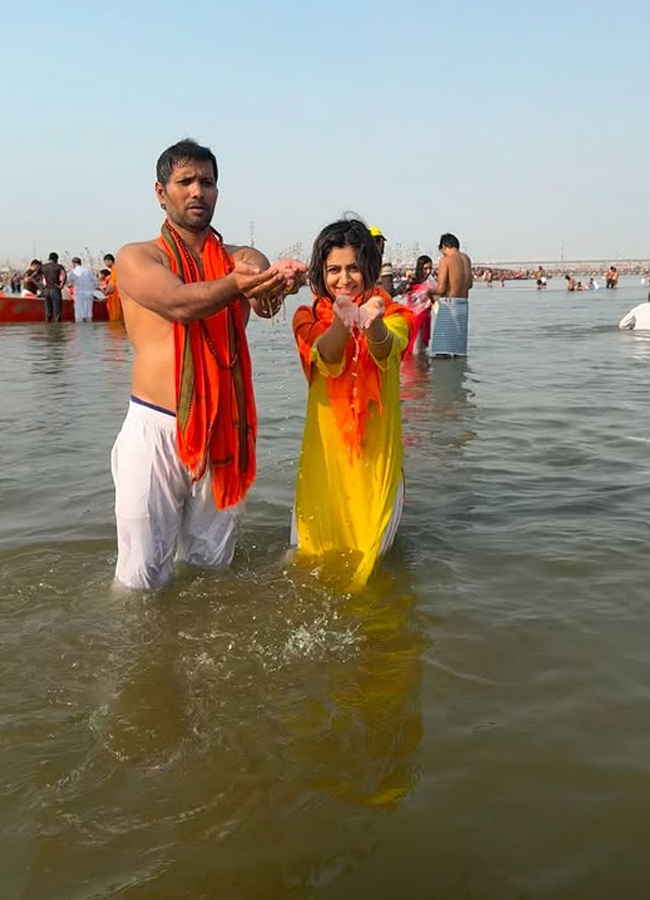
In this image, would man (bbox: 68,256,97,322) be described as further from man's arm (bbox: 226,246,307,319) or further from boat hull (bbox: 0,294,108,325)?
man's arm (bbox: 226,246,307,319)

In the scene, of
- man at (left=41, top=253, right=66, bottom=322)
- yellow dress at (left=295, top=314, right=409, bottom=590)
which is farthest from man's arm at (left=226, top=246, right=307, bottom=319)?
man at (left=41, top=253, right=66, bottom=322)

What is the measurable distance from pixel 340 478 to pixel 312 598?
523mm

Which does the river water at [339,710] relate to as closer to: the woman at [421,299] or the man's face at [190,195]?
the man's face at [190,195]

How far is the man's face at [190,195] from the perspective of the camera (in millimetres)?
2939

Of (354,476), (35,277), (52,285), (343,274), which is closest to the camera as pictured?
(343,274)

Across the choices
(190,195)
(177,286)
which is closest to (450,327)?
(190,195)

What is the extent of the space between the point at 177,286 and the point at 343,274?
716 millimetres

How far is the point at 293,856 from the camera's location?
1963 mm

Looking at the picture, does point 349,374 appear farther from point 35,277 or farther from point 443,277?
point 35,277

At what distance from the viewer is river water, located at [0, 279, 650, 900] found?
195 cm

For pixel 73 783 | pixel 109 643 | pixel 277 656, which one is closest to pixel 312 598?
pixel 277 656

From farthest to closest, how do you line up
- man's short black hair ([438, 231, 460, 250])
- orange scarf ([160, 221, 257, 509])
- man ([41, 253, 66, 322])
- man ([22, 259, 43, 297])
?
1. man ([22, 259, 43, 297])
2. man ([41, 253, 66, 322])
3. man's short black hair ([438, 231, 460, 250])
4. orange scarf ([160, 221, 257, 509])

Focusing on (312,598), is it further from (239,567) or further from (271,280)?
(271,280)

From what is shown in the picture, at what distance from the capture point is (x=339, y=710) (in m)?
2.56
